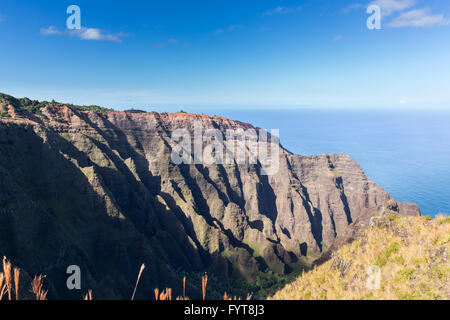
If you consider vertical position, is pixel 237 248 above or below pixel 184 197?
below

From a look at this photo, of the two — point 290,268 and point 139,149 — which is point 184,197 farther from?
point 290,268

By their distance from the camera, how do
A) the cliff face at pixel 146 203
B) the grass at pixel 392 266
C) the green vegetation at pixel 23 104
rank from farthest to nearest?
the green vegetation at pixel 23 104 → the cliff face at pixel 146 203 → the grass at pixel 392 266

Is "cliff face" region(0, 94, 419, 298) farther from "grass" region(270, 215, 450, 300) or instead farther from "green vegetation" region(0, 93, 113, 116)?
"grass" region(270, 215, 450, 300)

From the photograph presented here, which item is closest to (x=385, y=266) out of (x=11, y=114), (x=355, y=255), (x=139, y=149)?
(x=355, y=255)

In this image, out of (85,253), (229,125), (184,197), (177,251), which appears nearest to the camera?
(85,253)

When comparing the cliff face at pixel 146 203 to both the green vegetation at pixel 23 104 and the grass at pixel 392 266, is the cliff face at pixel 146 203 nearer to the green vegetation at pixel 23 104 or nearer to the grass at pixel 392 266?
the green vegetation at pixel 23 104

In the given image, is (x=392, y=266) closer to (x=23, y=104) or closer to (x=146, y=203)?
(x=146, y=203)

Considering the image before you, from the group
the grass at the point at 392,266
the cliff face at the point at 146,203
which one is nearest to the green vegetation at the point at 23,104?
the cliff face at the point at 146,203
